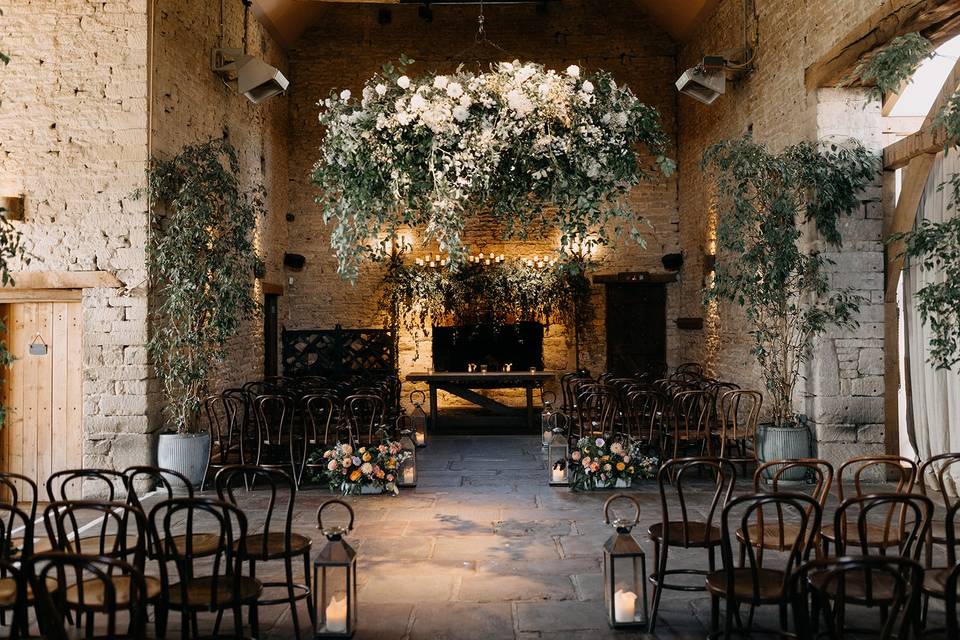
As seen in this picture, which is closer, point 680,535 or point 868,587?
point 868,587

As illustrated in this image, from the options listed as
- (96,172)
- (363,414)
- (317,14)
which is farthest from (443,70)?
(96,172)

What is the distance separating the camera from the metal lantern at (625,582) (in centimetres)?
344

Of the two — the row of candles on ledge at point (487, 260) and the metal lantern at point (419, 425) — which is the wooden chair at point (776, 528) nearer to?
the metal lantern at point (419, 425)

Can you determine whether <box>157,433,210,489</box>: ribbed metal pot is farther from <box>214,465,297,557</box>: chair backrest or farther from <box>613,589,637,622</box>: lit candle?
<box>613,589,637,622</box>: lit candle

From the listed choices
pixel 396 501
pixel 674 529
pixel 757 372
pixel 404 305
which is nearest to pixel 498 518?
pixel 396 501

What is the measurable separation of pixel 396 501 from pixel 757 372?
425cm

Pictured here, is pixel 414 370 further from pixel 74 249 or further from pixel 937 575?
pixel 937 575

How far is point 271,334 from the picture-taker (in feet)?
35.4

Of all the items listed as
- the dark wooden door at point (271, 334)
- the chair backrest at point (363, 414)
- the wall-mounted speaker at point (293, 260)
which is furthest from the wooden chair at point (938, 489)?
the wall-mounted speaker at point (293, 260)

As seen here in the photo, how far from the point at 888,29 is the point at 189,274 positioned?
577cm

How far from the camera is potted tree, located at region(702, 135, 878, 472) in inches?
247

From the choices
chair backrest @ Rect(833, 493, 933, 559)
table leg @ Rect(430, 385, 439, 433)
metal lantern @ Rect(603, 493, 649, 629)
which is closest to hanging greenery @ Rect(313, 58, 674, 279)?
metal lantern @ Rect(603, 493, 649, 629)

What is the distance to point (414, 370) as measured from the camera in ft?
38.3

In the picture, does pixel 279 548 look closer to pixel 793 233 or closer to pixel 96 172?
pixel 96 172
